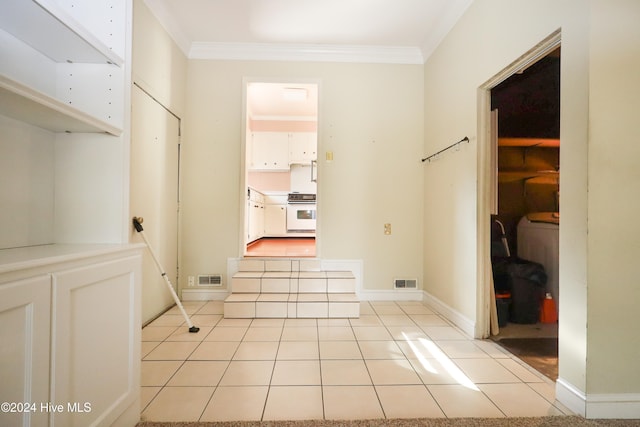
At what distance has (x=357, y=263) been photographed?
3305 millimetres

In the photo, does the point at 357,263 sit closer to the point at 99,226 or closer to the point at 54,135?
the point at 99,226

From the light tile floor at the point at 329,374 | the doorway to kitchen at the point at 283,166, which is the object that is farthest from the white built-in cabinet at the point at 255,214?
the light tile floor at the point at 329,374

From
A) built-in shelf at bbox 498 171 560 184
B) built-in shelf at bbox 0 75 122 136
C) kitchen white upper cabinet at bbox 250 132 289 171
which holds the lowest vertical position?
built-in shelf at bbox 0 75 122 136

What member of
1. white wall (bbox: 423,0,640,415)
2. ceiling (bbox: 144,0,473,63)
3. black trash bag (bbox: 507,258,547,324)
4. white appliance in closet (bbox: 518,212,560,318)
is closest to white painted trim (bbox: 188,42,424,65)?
ceiling (bbox: 144,0,473,63)

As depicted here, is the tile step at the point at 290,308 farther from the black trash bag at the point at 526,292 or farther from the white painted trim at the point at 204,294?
the black trash bag at the point at 526,292

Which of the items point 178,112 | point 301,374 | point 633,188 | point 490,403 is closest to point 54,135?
point 301,374

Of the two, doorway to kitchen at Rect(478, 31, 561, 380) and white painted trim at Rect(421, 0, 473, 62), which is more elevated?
white painted trim at Rect(421, 0, 473, 62)

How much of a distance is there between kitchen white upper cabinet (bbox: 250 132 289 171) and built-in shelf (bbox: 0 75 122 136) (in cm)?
466

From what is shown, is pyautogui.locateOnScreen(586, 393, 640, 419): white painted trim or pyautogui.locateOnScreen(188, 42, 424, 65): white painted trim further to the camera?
pyautogui.locateOnScreen(188, 42, 424, 65): white painted trim

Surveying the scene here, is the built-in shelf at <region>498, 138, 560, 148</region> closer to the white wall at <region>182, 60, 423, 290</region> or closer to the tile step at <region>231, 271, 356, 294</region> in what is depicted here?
the white wall at <region>182, 60, 423, 290</region>

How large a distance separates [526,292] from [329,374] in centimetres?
197

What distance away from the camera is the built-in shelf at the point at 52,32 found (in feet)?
3.29

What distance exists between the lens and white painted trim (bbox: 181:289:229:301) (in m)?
3.22

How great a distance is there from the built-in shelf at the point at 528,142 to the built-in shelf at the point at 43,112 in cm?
400
